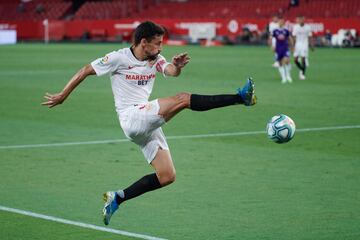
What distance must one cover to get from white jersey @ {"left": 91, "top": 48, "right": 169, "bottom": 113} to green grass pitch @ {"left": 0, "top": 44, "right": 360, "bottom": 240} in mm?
1334

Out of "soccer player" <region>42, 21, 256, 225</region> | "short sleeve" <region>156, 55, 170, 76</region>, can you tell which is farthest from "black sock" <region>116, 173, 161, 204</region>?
"short sleeve" <region>156, 55, 170, 76</region>

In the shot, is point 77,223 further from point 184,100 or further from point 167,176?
point 184,100

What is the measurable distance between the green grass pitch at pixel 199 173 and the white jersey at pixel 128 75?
1334 mm

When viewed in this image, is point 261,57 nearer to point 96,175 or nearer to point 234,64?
point 234,64

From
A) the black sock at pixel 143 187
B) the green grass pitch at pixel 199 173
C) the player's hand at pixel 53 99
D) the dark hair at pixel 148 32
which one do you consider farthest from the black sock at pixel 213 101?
the player's hand at pixel 53 99

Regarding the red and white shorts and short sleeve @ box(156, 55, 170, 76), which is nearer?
the red and white shorts

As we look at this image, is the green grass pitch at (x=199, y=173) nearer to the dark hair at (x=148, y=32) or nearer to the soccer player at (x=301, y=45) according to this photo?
the dark hair at (x=148, y=32)

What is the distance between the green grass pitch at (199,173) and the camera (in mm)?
9305

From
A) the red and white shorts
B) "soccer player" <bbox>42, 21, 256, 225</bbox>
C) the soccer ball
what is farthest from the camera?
the soccer ball

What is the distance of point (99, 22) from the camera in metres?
73.9

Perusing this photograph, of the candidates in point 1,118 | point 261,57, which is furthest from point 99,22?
point 1,118

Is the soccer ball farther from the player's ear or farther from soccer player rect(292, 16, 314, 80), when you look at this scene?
soccer player rect(292, 16, 314, 80)

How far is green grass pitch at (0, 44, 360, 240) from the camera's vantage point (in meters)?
9.30

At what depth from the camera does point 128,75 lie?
30.3ft
